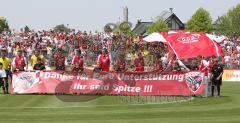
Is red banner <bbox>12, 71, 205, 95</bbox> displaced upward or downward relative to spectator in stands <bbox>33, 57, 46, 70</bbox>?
downward

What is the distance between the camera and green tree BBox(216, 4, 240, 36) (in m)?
116

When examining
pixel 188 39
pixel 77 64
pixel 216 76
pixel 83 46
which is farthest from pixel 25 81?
pixel 83 46

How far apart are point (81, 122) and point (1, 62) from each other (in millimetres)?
11991

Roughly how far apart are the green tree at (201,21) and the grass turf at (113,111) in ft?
265

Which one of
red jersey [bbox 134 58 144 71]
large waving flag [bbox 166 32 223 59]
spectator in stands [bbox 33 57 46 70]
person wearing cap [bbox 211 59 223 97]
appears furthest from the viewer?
red jersey [bbox 134 58 144 71]

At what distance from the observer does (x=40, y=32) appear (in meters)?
49.6

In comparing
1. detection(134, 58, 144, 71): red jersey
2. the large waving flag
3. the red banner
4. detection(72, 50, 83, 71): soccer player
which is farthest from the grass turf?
detection(134, 58, 144, 71): red jersey

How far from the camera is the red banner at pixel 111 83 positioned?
23.8 metres

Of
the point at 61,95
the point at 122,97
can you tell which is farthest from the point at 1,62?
the point at 122,97

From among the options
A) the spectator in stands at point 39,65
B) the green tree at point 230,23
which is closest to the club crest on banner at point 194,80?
the spectator in stands at point 39,65

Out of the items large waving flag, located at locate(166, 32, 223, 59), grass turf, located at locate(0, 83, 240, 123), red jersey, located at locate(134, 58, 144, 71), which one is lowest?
grass turf, located at locate(0, 83, 240, 123)

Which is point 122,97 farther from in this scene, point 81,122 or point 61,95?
point 81,122

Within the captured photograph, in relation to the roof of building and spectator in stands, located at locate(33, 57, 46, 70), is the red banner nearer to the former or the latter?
spectator in stands, located at locate(33, 57, 46, 70)

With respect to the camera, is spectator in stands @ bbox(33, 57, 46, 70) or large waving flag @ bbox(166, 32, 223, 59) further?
spectator in stands @ bbox(33, 57, 46, 70)
